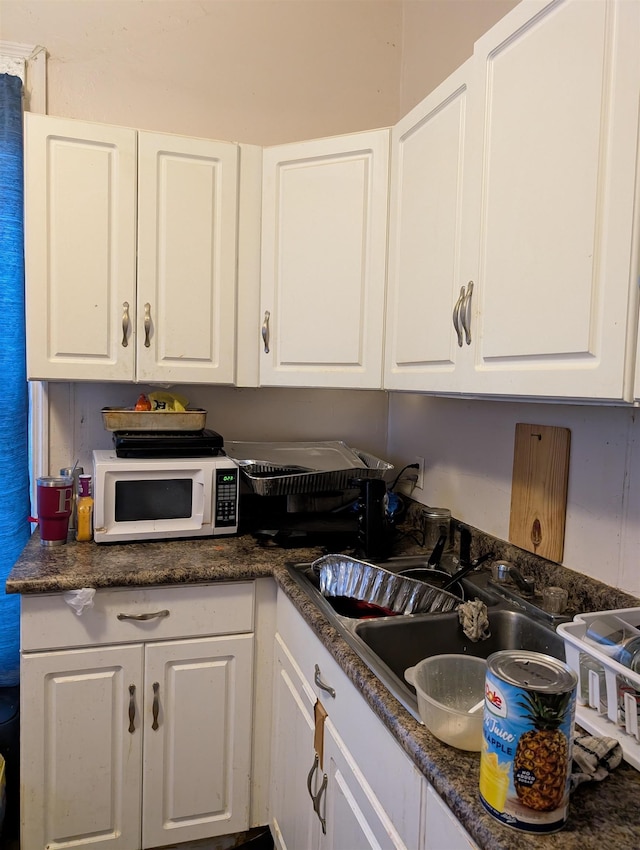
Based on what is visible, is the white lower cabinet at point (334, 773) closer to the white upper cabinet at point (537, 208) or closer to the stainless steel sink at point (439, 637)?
the stainless steel sink at point (439, 637)

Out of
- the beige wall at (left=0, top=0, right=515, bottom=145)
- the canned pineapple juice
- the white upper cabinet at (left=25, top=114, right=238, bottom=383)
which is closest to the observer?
the canned pineapple juice

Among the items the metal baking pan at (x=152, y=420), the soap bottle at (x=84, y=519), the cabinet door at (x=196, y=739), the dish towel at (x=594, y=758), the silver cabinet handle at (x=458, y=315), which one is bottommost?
the cabinet door at (x=196, y=739)

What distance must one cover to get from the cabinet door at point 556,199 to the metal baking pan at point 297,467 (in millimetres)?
735

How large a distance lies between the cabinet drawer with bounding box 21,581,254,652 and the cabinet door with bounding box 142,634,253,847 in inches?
1.8

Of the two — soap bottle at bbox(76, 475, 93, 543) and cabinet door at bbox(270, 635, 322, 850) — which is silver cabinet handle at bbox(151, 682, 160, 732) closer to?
cabinet door at bbox(270, 635, 322, 850)

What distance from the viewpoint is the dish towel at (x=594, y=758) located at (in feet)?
2.59

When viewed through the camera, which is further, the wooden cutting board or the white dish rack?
the wooden cutting board

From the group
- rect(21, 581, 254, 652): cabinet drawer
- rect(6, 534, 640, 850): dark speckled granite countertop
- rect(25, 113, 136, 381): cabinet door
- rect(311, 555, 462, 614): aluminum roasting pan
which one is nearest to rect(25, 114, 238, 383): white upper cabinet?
rect(25, 113, 136, 381): cabinet door

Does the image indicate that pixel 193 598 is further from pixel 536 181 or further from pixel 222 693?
pixel 536 181

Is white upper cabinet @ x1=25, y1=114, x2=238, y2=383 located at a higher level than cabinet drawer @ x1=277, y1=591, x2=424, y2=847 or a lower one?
higher

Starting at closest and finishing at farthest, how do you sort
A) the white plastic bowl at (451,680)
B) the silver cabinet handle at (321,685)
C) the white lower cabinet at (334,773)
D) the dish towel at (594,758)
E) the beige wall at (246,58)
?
1. the dish towel at (594,758)
2. the white lower cabinet at (334,773)
3. the white plastic bowl at (451,680)
4. the silver cabinet handle at (321,685)
5. the beige wall at (246,58)

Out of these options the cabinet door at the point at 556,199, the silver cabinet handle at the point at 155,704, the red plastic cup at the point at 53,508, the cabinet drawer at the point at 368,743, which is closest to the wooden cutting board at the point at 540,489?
the cabinet door at the point at 556,199

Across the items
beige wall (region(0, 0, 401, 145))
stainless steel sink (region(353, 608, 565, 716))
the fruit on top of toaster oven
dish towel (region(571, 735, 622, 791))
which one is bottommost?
stainless steel sink (region(353, 608, 565, 716))

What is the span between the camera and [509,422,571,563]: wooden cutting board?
1.47m
